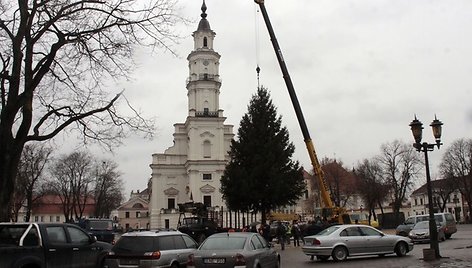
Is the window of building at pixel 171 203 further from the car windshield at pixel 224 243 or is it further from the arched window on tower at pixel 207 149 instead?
the car windshield at pixel 224 243

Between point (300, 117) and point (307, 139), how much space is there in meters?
1.49

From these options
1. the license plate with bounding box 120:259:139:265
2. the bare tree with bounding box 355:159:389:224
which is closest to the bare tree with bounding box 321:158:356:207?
the bare tree with bounding box 355:159:389:224

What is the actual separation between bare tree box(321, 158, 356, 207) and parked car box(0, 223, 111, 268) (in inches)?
2826

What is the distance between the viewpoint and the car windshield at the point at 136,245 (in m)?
13.6

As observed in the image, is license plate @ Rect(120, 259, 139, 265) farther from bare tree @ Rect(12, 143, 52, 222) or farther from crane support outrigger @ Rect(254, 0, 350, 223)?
bare tree @ Rect(12, 143, 52, 222)

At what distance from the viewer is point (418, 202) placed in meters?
132

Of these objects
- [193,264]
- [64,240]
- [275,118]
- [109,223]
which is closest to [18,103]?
[64,240]

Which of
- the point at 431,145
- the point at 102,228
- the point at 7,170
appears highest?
the point at 431,145

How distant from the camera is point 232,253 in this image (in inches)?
501

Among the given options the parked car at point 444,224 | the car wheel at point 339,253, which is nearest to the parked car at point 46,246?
the car wheel at point 339,253

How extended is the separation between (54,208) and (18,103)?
125 m

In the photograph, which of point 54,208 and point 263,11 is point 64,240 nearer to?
point 263,11

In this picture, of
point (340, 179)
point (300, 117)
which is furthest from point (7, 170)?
point (340, 179)

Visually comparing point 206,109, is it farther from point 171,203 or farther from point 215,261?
point 215,261
